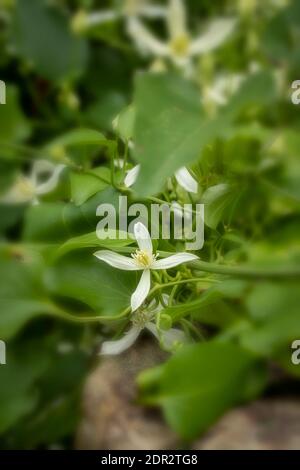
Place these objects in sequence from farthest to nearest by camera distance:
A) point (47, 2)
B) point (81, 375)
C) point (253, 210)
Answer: point (47, 2) < point (81, 375) < point (253, 210)

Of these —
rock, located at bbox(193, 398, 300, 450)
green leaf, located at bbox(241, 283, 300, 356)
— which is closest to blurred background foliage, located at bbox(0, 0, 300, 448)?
green leaf, located at bbox(241, 283, 300, 356)

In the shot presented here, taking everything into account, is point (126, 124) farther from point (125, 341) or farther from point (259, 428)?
point (259, 428)

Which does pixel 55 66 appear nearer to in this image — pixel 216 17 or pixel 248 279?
pixel 216 17

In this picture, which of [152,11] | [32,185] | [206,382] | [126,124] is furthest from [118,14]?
[206,382]

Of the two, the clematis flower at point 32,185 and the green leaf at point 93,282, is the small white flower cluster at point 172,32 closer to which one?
the clematis flower at point 32,185

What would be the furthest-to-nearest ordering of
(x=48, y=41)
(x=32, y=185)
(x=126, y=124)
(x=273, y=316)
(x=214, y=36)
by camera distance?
(x=48, y=41) → (x=214, y=36) → (x=32, y=185) → (x=126, y=124) → (x=273, y=316)
